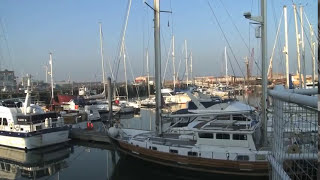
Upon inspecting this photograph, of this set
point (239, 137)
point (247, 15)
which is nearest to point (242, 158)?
point (239, 137)

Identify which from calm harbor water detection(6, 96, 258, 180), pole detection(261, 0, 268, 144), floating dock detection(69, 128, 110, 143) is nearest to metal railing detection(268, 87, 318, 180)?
pole detection(261, 0, 268, 144)

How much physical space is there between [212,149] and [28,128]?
1544 cm

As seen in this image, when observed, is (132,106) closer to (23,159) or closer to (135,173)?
(23,159)

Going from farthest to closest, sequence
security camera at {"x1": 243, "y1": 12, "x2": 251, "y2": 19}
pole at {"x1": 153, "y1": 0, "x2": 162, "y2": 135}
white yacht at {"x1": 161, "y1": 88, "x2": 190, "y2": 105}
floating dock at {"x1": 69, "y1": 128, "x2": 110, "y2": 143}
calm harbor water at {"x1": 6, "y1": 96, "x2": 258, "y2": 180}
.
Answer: white yacht at {"x1": 161, "y1": 88, "x2": 190, "y2": 105} → floating dock at {"x1": 69, "y1": 128, "x2": 110, "y2": 143} → pole at {"x1": 153, "y1": 0, "x2": 162, "y2": 135} → calm harbor water at {"x1": 6, "y1": 96, "x2": 258, "y2": 180} → security camera at {"x1": 243, "y1": 12, "x2": 251, "y2": 19}

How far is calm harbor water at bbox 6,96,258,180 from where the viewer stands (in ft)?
60.2

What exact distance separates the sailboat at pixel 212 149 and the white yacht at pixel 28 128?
930cm

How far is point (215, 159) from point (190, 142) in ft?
7.34

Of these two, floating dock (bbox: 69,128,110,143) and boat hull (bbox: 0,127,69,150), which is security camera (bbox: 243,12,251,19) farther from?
boat hull (bbox: 0,127,69,150)

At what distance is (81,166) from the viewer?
21.4 m

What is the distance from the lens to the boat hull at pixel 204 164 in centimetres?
1552

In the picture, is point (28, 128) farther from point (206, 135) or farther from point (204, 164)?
point (204, 164)

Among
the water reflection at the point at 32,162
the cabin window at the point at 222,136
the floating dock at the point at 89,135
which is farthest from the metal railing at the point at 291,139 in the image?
the floating dock at the point at 89,135

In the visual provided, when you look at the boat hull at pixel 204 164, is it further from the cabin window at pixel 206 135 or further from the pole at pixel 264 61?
the pole at pixel 264 61

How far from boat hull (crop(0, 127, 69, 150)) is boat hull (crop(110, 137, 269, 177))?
9455 millimetres
